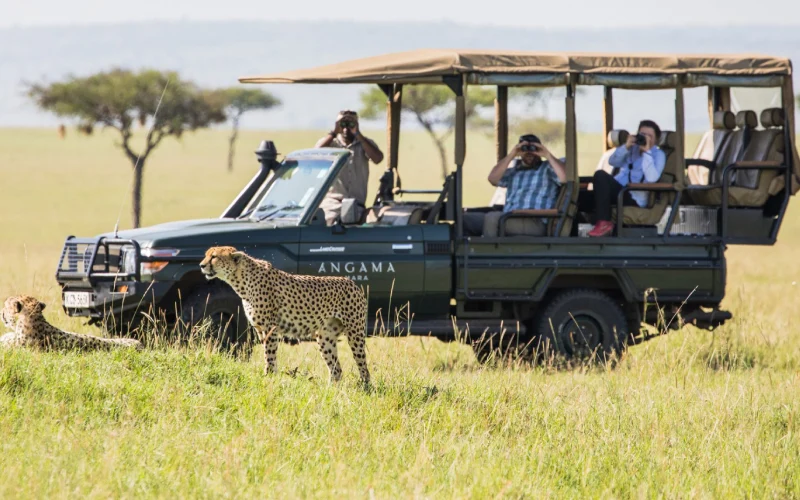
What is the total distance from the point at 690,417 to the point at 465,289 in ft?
8.02

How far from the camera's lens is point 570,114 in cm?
933

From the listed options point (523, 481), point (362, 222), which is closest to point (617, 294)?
point (362, 222)

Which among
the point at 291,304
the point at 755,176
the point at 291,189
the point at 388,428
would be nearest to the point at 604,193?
the point at 755,176

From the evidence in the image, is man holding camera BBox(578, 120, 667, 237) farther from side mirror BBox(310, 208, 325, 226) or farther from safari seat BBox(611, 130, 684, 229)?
side mirror BBox(310, 208, 325, 226)

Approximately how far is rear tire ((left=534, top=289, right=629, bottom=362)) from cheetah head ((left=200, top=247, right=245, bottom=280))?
111 inches

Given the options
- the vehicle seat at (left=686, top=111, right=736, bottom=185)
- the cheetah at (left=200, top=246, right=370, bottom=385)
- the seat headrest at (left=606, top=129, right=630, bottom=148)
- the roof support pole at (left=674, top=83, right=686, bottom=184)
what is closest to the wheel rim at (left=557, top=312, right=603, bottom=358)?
the roof support pole at (left=674, top=83, right=686, bottom=184)

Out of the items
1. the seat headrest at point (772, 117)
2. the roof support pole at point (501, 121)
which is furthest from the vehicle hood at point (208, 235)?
the seat headrest at point (772, 117)

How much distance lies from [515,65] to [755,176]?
209cm

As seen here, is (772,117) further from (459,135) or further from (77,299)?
(77,299)

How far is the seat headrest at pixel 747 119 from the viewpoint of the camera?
9.93 metres

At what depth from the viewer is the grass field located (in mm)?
5105

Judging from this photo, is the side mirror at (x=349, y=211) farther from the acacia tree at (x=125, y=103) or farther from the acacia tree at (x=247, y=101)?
the acacia tree at (x=247, y=101)

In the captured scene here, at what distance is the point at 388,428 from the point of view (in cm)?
625

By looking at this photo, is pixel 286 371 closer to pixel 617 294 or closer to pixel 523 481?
pixel 523 481
